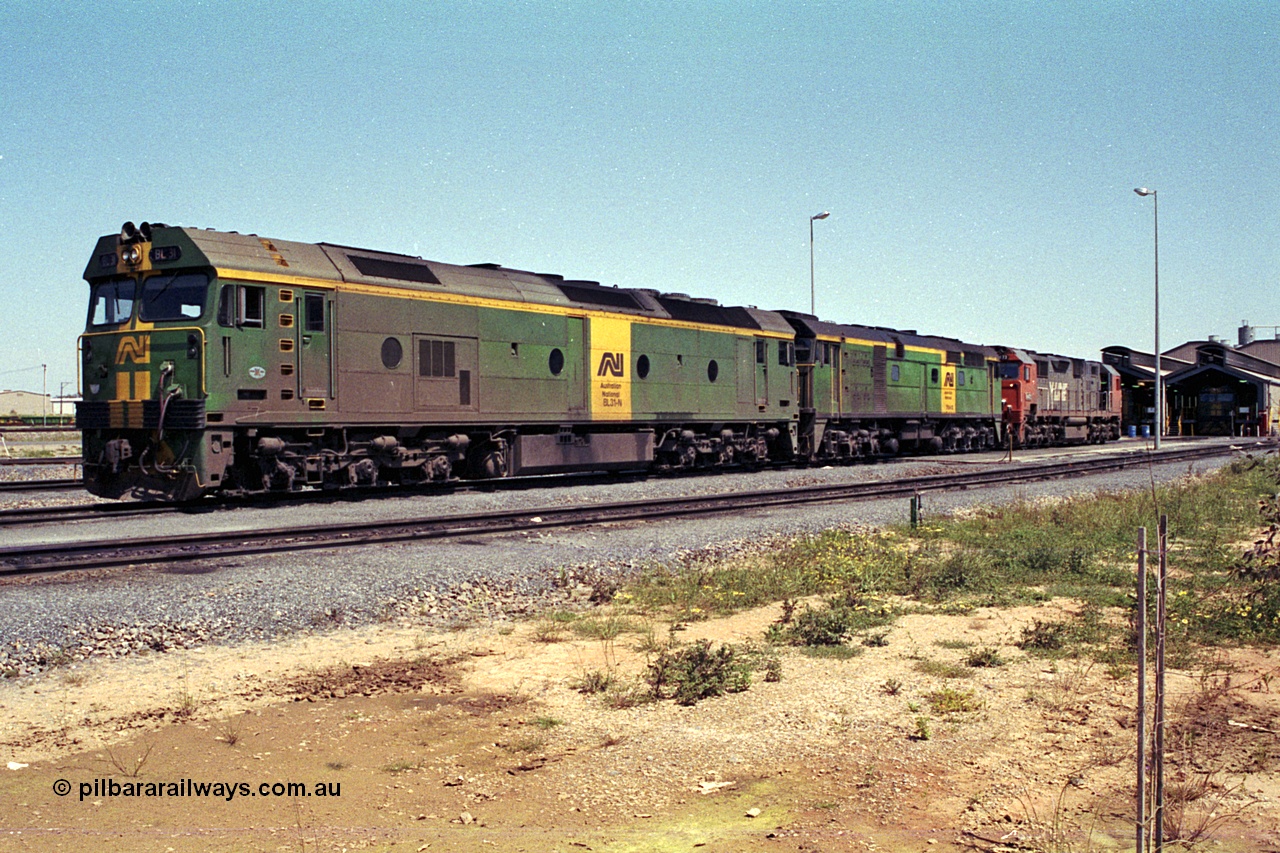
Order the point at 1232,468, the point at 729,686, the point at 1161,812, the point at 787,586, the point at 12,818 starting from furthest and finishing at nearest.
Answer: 1. the point at 1232,468
2. the point at 787,586
3. the point at 729,686
4. the point at 12,818
5. the point at 1161,812

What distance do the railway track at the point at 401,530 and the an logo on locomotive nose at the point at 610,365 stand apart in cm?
533

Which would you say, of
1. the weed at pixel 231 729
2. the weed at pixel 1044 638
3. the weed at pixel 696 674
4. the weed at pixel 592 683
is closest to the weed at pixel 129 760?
the weed at pixel 231 729

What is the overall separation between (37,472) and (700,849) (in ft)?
87.4

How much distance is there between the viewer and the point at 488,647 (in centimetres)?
920

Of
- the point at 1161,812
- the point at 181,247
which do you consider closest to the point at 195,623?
the point at 1161,812

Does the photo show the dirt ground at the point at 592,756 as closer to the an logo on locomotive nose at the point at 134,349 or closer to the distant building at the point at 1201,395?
the an logo on locomotive nose at the point at 134,349

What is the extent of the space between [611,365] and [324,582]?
13.9 meters

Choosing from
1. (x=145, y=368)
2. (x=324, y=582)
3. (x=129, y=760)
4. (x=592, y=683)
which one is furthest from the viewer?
(x=145, y=368)

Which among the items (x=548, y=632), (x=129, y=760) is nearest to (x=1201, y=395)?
(x=548, y=632)

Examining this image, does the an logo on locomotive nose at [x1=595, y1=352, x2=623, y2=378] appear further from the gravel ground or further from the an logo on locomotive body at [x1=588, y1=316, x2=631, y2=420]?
the gravel ground

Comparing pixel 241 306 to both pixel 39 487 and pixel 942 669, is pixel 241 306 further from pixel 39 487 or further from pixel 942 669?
pixel 942 669

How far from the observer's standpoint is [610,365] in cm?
2462

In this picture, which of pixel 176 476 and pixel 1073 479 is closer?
pixel 176 476

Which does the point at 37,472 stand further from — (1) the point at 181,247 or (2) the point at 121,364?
(1) the point at 181,247
